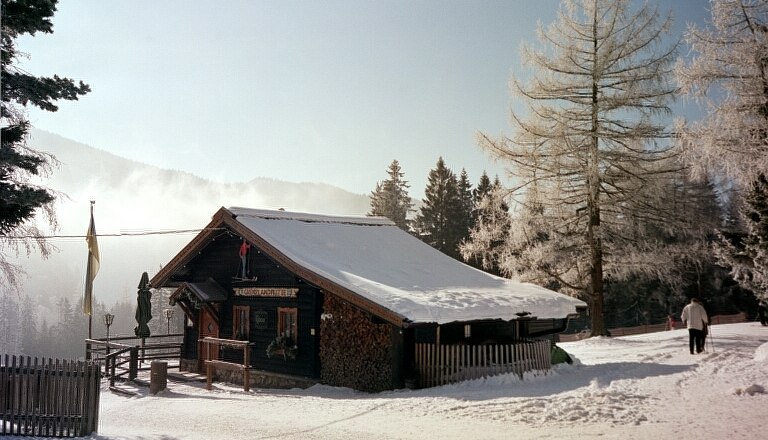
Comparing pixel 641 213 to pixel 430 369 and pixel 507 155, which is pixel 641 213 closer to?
pixel 507 155

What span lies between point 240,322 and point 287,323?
2.71m

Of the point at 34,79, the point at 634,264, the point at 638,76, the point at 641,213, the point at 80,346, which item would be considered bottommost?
the point at 80,346

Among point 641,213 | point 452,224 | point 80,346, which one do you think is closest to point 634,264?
point 641,213

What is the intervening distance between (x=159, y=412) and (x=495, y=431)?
8.09m

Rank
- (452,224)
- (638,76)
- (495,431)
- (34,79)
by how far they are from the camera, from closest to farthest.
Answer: (495,431) → (34,79) → (638,76) → (452,224)

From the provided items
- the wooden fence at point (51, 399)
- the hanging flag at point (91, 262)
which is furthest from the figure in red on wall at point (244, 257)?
the wooden fence at point (51, 399)

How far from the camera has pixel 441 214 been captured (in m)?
54.1

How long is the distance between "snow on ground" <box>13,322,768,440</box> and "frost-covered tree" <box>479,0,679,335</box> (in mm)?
8634

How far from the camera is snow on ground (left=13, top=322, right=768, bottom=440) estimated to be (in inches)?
410

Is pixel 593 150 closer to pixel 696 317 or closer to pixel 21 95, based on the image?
pixel 696 317

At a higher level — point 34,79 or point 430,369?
point 34,79

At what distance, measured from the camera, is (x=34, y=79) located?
46.4 feet

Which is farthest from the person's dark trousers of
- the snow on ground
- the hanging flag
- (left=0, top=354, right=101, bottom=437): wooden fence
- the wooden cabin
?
the hanging flag

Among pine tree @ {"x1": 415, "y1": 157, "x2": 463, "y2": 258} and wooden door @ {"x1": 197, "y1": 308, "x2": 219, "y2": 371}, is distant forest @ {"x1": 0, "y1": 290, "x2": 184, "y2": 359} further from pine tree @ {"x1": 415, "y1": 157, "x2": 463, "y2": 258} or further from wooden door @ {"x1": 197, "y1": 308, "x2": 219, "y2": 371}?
wooden door @ {"x1": 197, "y1": 308, "x2": 219, "y2": 371}
